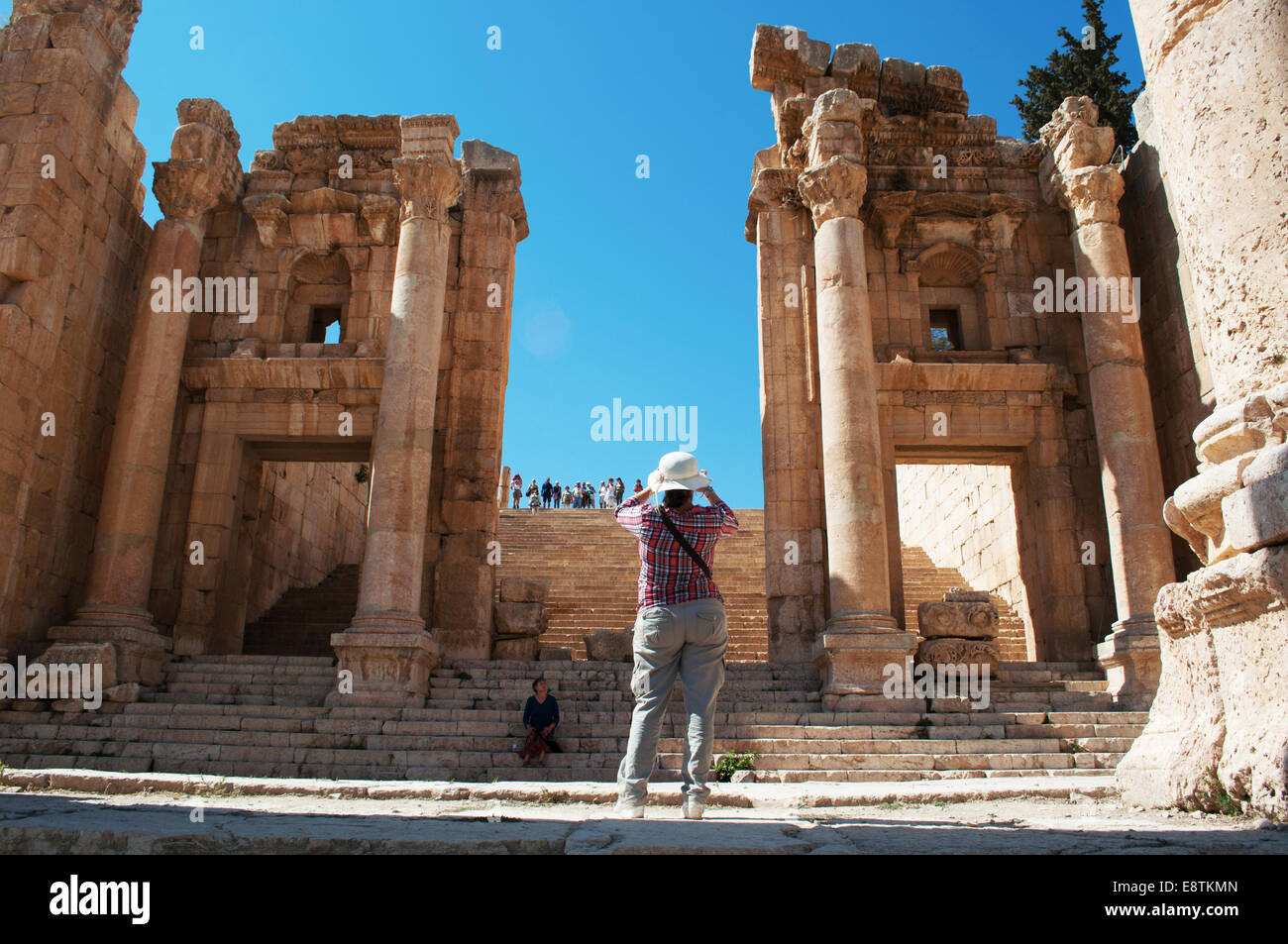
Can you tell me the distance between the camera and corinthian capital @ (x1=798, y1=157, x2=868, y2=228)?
14.9 meters

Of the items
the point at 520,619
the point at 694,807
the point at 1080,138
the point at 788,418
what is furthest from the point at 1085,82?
the point at 694,807

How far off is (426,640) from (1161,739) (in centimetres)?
987

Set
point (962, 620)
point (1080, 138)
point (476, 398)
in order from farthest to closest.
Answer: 1. point (476, 398)
2. point (1080, 138)
3. point (962, 620)

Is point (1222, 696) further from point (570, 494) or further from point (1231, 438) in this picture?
point (570, 494)

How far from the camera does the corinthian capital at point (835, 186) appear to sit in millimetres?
14875

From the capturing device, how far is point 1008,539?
1952cm

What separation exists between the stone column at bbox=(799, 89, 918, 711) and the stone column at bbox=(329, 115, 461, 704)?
18.7 feet

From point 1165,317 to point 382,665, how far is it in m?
13.5

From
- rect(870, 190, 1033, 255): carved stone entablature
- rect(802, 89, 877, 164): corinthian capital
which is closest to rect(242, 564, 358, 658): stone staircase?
rect(802, 89, 877, 164): corinthian capital

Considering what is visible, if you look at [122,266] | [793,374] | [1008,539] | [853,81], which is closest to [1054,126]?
[853,81]

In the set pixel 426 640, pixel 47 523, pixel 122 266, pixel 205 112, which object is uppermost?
pixel 205 112

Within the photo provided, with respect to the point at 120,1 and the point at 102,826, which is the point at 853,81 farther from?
the point at 102,826

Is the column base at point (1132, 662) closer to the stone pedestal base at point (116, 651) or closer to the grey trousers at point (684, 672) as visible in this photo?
the grey trousers at point (684, 672)

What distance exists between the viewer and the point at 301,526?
22.5 m
